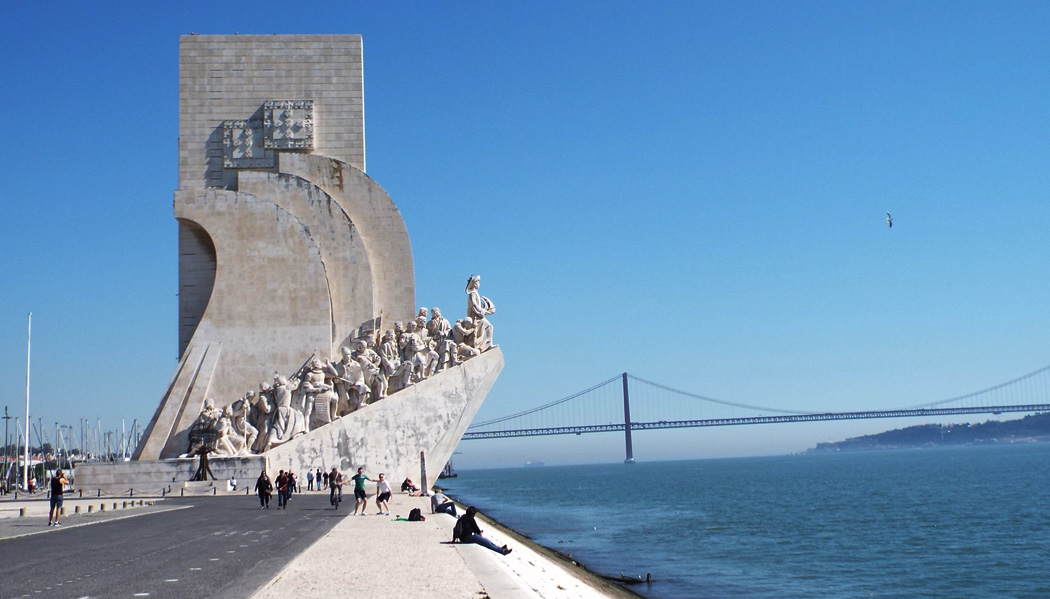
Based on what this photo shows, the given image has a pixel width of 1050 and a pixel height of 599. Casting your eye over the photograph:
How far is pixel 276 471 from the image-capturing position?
1520 centimetres

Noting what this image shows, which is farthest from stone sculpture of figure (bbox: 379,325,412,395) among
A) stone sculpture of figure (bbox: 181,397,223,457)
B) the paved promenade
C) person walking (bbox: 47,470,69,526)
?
person walking (bbox: 47,470,69,526)

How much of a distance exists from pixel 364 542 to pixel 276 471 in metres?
8.05

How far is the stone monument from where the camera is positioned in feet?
51.0

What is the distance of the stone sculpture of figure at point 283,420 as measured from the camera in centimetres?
1554

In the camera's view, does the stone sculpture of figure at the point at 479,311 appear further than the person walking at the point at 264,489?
Yes

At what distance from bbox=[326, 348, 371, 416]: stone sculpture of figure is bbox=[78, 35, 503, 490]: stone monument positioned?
0.02 m

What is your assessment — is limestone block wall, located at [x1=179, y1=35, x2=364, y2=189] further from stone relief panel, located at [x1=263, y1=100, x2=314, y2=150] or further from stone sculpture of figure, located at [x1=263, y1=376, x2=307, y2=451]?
stone sculpture of figure, located at [x1=263, y1=376, x2=307, y2=451]

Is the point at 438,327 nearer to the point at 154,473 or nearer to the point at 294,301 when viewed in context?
the point at 294,301

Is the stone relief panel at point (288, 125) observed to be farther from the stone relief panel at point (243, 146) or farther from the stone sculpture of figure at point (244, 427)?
the stone sculpture of figure at point (244, 427)

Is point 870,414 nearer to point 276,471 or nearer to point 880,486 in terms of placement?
point 880,486

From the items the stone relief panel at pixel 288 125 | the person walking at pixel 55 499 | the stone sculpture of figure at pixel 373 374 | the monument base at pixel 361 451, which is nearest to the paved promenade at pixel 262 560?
the person walking at pixel 55 499

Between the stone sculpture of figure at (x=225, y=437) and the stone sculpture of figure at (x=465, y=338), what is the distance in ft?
12.4

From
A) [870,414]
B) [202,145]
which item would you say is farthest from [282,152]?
[870,414]

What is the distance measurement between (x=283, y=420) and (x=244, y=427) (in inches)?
25.5
